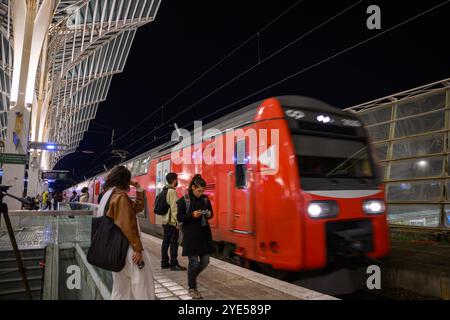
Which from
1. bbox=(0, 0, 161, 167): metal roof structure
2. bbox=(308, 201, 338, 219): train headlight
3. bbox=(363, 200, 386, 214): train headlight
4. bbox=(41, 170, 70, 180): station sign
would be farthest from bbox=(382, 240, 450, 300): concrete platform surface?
bbox=(41, 170, 70, 180): station sign

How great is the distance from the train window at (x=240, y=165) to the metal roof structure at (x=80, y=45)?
588 inches

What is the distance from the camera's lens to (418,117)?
9477 mm

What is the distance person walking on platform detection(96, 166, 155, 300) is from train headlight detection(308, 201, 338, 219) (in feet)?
8.26

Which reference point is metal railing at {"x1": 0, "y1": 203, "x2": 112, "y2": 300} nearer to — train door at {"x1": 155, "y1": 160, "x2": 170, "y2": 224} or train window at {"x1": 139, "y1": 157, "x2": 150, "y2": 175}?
train door at {"x1": 155, "y1": 160, "x2": 170, "y2": 224}

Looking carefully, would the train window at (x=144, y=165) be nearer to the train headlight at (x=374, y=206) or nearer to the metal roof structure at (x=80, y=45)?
the train headlight at (x=374, y=206)

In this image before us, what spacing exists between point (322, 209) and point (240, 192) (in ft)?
4.97

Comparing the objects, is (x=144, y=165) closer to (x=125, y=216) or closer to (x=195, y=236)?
(x=195, y=236)

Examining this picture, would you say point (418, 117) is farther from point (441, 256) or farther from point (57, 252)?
point (57, 252)

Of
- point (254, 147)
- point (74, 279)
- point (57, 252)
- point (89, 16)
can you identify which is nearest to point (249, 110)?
point (254, 147)

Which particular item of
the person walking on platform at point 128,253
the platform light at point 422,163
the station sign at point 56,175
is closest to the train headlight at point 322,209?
the person walking on platform at point 128,253

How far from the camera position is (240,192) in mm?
5918

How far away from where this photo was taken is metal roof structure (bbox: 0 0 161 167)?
21.9 m

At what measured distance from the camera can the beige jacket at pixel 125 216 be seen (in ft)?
9.60
